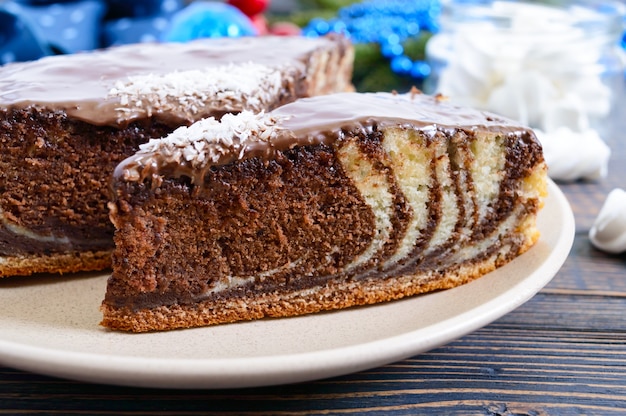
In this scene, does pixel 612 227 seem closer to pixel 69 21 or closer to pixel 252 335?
pixel 252 335

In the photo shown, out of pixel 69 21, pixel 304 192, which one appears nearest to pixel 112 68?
pixel 304 192

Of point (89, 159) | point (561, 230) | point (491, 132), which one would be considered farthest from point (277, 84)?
point (561, 230)

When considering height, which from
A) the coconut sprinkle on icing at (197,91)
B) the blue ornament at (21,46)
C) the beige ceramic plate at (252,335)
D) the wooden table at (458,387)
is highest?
the coconut sprinkle on icing at (197,91)

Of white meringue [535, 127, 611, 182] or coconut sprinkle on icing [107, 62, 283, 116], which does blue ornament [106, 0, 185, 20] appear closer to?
coconut sprinkle on icing [107, 62, 283, 116]

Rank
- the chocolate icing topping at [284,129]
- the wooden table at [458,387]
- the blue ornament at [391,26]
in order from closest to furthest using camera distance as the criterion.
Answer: the wooden table at [458,387] < the chocolate icing topping at [284,129] < the blue ornament at [391,26]

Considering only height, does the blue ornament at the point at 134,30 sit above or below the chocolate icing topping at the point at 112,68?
below

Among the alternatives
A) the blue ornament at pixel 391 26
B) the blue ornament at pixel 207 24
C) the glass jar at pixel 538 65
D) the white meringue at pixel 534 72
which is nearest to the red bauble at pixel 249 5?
the blue ornament at pixel 391 26

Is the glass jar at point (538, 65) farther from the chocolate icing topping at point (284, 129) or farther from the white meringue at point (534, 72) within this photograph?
the chocolate icing topping at point (284, 129)
